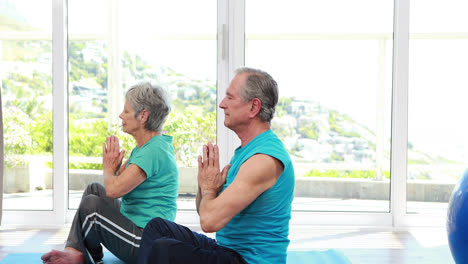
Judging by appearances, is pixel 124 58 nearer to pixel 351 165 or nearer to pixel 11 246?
pixel 11 246

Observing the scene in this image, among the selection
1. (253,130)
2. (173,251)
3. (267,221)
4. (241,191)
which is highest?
(253,130)

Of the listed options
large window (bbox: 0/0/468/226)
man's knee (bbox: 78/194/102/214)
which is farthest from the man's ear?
large window (bbox: 0/0/468/226)

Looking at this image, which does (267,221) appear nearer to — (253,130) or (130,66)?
(253,130)

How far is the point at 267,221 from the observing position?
189 cm

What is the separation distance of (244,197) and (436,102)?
A: 2.47 meters

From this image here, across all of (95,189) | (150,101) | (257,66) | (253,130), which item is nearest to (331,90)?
(257,66)

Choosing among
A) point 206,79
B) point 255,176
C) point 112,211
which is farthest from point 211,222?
point 206,79

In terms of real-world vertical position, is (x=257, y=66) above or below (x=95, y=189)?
above

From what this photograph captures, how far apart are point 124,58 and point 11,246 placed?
140 centimetres

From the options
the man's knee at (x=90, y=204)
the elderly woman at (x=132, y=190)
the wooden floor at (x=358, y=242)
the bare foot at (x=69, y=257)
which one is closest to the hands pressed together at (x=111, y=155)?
the elderly woman at (x=132, y=190)

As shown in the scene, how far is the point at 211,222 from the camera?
5.91 feet

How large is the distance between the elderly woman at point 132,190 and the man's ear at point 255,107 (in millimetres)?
644

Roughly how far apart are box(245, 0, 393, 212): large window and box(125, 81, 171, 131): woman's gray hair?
1.38 m

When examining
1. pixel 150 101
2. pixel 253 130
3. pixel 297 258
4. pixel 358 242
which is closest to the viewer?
pixel 253 130
